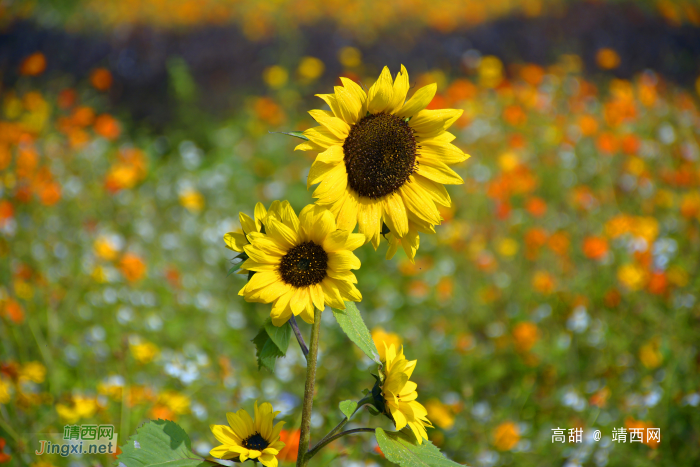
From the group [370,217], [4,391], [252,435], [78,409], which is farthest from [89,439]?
[370,217]

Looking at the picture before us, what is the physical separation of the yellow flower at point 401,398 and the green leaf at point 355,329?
0.06 meters

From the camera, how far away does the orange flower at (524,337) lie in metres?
2.30

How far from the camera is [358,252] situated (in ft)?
9.64

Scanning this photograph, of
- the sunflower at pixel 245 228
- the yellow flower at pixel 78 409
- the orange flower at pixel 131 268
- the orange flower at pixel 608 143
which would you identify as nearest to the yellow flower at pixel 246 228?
the sunflower at pixel 245 228

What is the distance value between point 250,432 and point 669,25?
710cm

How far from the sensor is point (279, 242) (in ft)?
3.00

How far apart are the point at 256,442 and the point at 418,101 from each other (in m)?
0.81

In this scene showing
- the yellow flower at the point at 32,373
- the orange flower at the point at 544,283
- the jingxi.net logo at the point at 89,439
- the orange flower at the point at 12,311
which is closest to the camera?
the jingxi.net logo at the point at 89,439

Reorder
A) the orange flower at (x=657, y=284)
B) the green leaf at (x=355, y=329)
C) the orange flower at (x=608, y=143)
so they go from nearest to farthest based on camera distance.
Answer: the green leaf at (x=355, y=329) → the orange flower at (x=657, y=284) → the orange flower at (x=608, y=143)

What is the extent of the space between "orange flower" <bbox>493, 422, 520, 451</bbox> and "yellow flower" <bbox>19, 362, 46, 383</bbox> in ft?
6.10

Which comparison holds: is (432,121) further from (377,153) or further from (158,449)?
(158,449)

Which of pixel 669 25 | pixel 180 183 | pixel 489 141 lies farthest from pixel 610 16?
pixel 180 183

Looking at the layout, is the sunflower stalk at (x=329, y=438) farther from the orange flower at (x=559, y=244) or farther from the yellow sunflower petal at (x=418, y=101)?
the orange flower at (x=559, y=244)

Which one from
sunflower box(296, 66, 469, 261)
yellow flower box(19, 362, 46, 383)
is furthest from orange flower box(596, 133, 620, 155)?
yellow flower box(19, 362, 46, 383)
